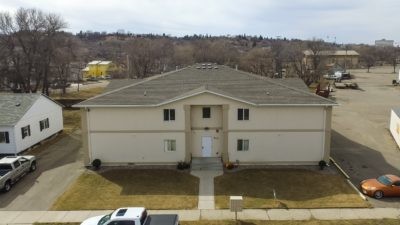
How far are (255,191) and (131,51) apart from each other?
88.9 meters

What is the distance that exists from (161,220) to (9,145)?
22204 millimetres

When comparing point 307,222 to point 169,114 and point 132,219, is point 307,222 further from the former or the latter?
point 169,114

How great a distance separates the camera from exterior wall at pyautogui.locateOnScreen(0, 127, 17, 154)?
36.4 meters

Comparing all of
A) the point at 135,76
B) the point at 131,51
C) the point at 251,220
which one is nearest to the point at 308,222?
the point at 251,220

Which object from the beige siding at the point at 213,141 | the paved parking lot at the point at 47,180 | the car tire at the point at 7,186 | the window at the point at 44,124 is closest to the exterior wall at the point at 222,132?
the beige siding at the point at 213,141

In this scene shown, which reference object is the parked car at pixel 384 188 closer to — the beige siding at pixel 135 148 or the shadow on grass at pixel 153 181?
the shadow on grass at pixel 153 181

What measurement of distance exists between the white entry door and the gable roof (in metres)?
4.40

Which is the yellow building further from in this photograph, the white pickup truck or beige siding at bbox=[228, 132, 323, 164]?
beige siding at bbox=[228, 132, 323, 164]

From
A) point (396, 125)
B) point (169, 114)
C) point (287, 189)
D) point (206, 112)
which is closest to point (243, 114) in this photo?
point (206, 112)

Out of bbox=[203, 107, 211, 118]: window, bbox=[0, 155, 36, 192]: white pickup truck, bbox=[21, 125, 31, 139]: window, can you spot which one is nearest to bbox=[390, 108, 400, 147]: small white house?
bbox=[203, 107, 211, 118]: window

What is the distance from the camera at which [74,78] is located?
408 ft

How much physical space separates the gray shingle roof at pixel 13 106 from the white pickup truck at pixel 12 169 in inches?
239

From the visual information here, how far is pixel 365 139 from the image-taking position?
1678 inches

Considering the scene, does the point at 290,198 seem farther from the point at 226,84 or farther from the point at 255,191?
the point at 226,84
